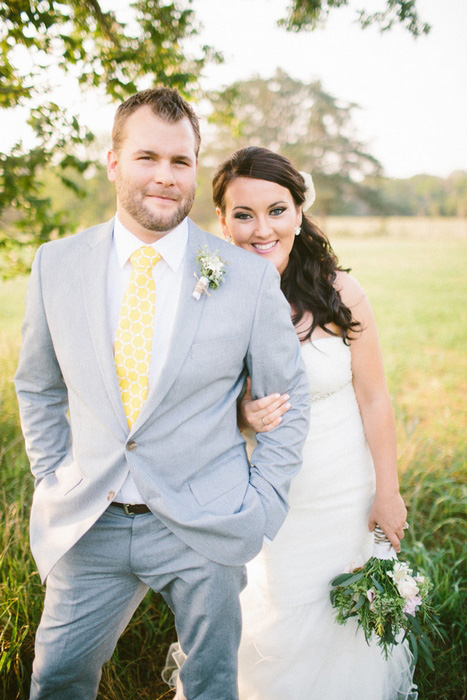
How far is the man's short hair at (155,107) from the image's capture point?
78.8 inches

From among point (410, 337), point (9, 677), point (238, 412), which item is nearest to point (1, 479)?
point (9, 677)

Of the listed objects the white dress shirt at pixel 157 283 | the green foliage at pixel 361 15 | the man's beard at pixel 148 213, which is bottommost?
the white dress shirt at pixel 157 283

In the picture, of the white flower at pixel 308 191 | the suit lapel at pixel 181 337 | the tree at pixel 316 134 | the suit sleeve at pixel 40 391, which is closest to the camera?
the suit lapel at pixel 181 337

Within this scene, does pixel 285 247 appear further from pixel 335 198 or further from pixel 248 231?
pixel 335 198

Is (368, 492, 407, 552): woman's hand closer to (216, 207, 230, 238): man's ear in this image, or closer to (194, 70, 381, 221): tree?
(216, 207, 230, 238): man's ear

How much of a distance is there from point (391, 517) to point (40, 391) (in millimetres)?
1889

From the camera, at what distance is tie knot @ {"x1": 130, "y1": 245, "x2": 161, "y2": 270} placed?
6.69 ft

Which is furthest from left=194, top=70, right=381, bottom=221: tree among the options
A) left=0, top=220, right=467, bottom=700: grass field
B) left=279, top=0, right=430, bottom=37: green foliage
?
left=279, top=0, right=430, bottom=37: green foliage

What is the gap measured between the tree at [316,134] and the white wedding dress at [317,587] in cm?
3703

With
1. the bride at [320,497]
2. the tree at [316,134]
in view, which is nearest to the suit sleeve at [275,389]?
the bride at [320,497]

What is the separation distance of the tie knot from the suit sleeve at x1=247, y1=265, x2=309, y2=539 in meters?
0.46

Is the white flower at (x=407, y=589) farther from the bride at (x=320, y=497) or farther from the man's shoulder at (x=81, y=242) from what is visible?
the man's shoulder at (x=81, y=242)

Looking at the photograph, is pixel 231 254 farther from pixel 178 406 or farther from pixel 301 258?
pixel 301 258

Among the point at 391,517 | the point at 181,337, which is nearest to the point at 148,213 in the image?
the point at 181,337
